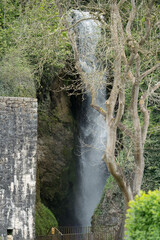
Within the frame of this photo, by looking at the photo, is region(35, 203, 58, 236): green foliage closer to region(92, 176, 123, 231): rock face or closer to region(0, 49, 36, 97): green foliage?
region(92, 176, 123, 231): rock face

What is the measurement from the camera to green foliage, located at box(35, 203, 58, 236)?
16.7 metres

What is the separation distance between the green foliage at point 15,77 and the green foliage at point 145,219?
9.18 m

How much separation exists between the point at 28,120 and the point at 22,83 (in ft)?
12.0

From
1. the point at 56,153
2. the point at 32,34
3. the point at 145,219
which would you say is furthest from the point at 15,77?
the point at 145,219

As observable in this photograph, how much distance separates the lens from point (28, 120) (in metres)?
12.9

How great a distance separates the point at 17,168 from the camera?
12.5 meters

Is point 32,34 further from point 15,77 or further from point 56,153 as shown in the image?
point 56,153

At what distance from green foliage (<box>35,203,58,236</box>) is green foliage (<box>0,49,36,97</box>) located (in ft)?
16.8

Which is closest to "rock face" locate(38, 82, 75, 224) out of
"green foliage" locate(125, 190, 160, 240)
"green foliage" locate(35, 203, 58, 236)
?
"green foliage" locate(35, 203, 58, 236)

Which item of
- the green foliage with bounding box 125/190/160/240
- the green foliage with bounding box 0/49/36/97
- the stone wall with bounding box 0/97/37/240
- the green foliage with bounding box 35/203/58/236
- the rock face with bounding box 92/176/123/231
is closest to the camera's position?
the green foliage with bounding box 125/190/160/240

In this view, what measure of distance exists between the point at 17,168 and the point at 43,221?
5606mm

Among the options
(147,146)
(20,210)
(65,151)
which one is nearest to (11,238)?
(20,210)

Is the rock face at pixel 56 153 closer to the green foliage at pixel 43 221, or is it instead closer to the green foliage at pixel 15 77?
the green foliage at pixel 43 221

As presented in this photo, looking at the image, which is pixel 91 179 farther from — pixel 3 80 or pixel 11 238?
pixel 11 238
